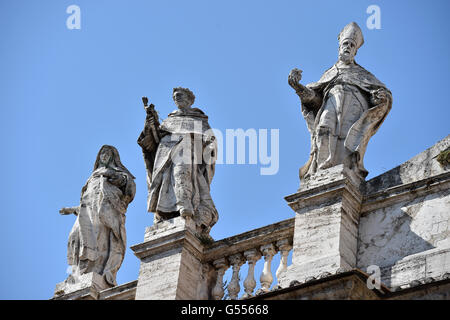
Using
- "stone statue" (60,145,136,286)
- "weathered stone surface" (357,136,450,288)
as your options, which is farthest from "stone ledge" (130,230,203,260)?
"weathered stone surface" (357,136,450,288)

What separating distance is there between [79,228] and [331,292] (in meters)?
6.01

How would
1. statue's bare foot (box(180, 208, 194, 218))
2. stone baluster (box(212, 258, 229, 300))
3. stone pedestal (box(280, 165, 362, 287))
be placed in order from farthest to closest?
1. statue's bare foot (box(180, 208, 194, 218))
2. stone baluster (box(212, 258, 229, 300))
3. stone pedestal (box(280, 165, 362, 287))

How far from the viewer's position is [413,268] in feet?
48.6

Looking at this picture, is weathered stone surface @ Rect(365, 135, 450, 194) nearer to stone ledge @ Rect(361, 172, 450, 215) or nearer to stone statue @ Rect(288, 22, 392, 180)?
stone ledge @ Rect(361, 172, 450, 215)

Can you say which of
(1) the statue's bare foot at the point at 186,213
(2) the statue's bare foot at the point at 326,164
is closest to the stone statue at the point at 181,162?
(1) the statue's bare foot at the point at 186,213

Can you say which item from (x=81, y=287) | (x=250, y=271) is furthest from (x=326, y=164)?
(x=81, y=287)

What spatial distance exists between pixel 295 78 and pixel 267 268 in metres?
2.86

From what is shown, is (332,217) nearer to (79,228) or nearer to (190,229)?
(190,229)

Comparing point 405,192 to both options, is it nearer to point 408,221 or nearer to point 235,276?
point 408,221

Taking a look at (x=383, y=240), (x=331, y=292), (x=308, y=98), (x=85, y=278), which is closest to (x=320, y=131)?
(x=308, y=98)

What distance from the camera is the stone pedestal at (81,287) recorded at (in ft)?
58.5

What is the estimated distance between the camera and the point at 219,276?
16719 millimetres

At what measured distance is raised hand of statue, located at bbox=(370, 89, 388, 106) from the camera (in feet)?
54.5

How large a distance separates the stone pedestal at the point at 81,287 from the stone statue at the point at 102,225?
0.09m
